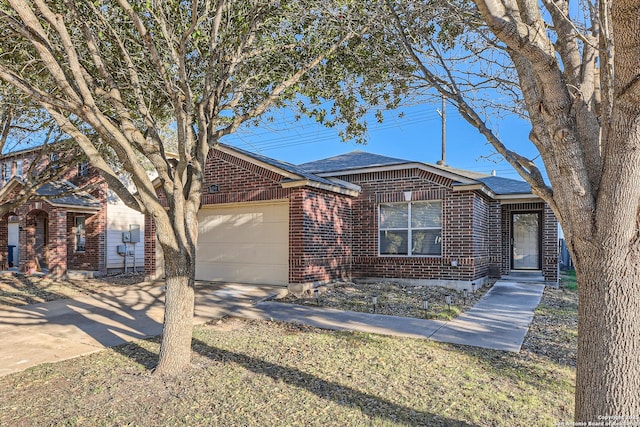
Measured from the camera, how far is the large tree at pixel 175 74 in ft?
15.7

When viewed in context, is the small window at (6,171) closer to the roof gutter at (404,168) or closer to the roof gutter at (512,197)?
the roof gutter at (404,168)

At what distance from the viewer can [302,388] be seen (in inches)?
169

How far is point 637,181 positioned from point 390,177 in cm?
988

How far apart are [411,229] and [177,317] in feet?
27.7

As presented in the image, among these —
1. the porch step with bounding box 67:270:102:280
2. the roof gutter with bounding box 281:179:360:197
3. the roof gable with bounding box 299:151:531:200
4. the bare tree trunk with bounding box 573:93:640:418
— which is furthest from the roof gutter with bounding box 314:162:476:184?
the porch step with bounding box 67:270:102:280

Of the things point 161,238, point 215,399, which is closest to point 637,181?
point 215,399

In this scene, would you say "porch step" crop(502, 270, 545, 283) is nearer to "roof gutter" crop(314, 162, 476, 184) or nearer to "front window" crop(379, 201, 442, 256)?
"front window" crop(379, 201, 442, 256)

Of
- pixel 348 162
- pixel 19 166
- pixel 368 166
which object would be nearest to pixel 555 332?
pixel 368 166

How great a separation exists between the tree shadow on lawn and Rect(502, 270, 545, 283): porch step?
10672mm

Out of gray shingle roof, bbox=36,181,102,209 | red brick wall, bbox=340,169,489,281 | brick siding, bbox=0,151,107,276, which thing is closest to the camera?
red brick wall, bbox=340,169,489,281

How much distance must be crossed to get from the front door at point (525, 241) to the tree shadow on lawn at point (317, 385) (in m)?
11.9

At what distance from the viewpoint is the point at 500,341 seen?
6055mm

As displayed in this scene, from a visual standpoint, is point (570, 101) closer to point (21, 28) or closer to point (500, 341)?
point (500, 341)

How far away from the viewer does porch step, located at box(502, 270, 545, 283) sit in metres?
12.9
